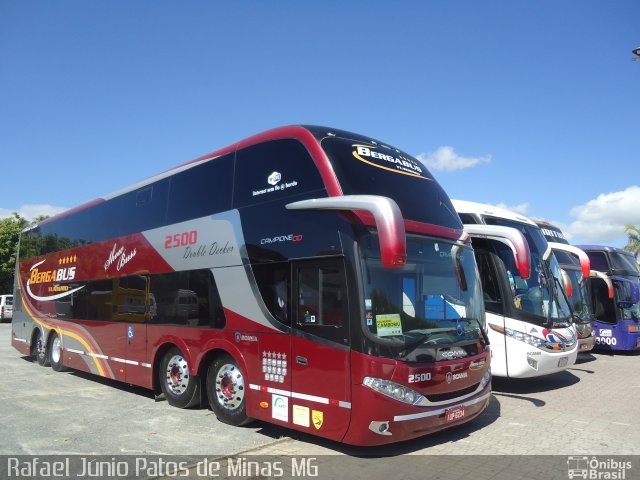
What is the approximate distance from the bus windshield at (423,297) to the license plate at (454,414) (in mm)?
778

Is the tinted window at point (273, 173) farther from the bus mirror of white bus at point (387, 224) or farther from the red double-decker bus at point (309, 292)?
the bus mirror of white bus at point (387, 224)

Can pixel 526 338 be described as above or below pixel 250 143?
below

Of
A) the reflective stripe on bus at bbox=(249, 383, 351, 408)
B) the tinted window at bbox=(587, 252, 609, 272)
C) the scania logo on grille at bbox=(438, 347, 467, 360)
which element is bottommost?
the reflective stripe on bus at bbox=(249, 383, 351, 408)

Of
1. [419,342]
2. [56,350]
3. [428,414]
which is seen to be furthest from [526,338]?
[56,350]

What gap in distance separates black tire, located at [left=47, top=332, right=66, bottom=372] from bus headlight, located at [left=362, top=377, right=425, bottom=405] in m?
9.79

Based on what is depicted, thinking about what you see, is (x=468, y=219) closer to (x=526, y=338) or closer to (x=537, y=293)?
(x=537, y=293)

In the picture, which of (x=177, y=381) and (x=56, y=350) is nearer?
(x=177, y=381)

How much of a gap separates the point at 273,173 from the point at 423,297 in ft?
8.57

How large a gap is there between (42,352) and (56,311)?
1699 mm

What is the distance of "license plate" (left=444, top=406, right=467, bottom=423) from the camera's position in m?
5.86

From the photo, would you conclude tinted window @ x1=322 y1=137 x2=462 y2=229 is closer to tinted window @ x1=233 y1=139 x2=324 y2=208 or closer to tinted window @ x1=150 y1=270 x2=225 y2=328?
tinted window @ x1=233 y1=139 x2=324 y2=208

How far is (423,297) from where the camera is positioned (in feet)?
19.6

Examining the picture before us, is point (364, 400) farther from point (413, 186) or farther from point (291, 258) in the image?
point (413, 186)

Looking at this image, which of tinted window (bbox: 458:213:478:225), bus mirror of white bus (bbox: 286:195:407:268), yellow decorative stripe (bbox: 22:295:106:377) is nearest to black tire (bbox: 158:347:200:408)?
yellow decorative stripe (bbox: 22:295:106:377)
